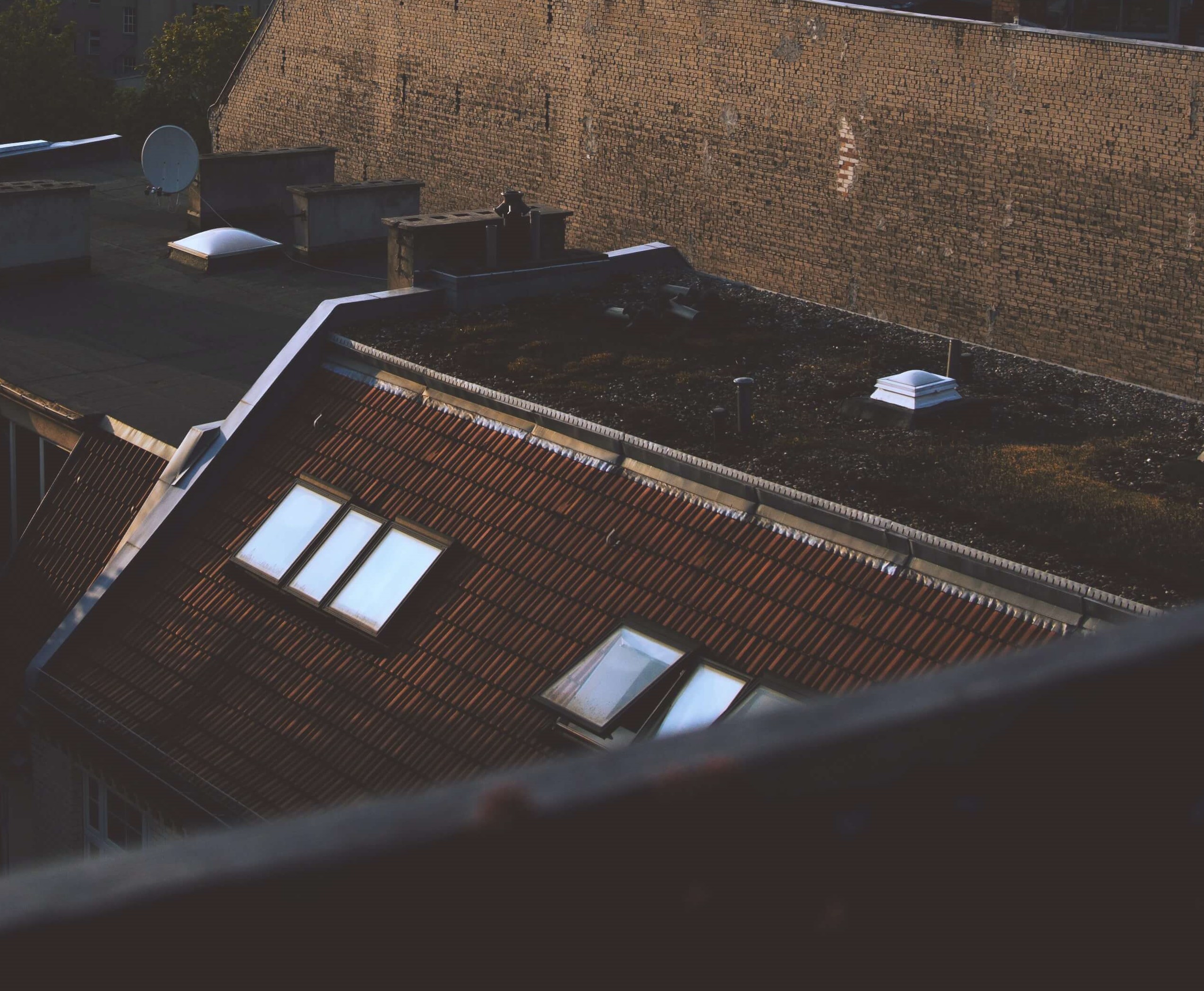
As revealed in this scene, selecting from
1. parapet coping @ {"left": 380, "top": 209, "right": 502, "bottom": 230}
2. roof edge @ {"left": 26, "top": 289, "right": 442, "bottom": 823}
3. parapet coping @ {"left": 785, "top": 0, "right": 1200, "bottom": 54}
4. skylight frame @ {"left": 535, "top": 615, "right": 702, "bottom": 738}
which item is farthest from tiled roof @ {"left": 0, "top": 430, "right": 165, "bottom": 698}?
parapet coping @ {"left": 785, "top": 0, "right": 1200, "bottom": 54}

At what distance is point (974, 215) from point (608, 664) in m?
15.6

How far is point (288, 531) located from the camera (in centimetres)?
1472

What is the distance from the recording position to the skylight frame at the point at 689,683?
11.1 m

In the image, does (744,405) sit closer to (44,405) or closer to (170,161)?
(44,405)

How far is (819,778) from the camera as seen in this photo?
6.55ft

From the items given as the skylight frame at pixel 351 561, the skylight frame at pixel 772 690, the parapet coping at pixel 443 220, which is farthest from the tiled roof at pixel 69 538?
the skylight frame at pixel 772 690

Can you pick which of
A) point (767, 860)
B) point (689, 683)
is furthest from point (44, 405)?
point (767, 860)

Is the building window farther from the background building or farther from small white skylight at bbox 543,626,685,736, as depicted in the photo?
the background building

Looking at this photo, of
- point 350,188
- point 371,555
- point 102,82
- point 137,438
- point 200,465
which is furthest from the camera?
point 102,82

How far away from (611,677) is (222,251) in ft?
46.4

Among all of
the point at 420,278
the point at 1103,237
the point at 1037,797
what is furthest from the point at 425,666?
the point at 1103,237

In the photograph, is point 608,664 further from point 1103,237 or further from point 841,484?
point 1103,237

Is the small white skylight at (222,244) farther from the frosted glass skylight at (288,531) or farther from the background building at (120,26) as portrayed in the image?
the background building at (120,26)

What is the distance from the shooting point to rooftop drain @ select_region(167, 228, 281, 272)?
23.5 meters
